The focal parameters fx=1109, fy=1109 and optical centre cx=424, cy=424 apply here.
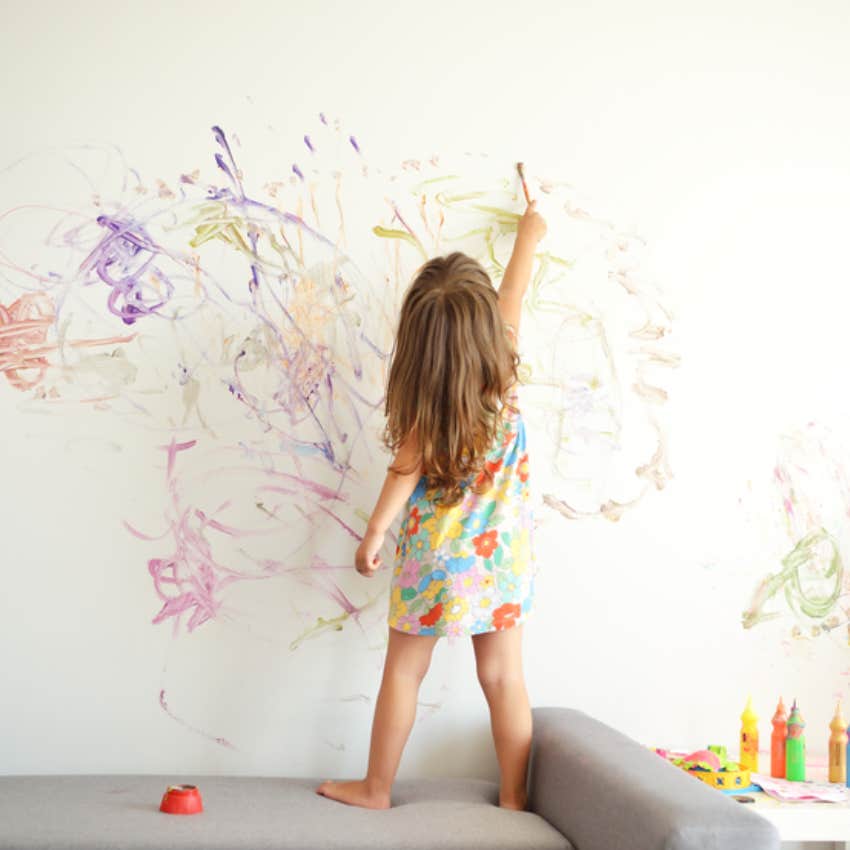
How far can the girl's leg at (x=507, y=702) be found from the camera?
2.13m

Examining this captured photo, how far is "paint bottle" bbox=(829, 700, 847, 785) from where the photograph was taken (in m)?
2.34

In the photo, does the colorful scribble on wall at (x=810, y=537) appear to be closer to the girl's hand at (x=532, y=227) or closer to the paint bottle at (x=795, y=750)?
the paint bottle at (x=795, y=750)

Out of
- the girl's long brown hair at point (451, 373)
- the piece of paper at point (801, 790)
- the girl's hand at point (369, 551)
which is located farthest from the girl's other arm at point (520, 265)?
the piece of paper at point (801, 790)

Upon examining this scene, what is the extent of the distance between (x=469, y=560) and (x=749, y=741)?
780 millimetres

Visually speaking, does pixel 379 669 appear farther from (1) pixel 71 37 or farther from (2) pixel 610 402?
(1) pixel 71 37

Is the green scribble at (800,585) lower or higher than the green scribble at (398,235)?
lower

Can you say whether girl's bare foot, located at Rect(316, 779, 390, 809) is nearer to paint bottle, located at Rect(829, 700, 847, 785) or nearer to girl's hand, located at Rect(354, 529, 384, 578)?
girl's hand, located at Rect(354, 529, 384, 578)

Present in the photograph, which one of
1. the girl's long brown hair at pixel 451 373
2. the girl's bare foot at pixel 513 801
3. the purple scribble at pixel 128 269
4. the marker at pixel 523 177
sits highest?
the marker at pixel 523 177

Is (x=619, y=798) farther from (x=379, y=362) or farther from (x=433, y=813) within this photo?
(x=379, y=362)

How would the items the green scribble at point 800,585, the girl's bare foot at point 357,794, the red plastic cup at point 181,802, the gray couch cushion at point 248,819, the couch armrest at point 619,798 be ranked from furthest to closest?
the green scribble at point 800,585 → the girl's bare foot at point 357,794 → the red plastic cup at point 181,802 → the gray couch cushion at point 248,819 → the couch armrest at point 619,798

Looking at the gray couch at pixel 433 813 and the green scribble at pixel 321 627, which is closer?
the gray couch at pixel 433 813

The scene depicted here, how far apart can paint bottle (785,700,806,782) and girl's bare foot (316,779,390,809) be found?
870 millimetres

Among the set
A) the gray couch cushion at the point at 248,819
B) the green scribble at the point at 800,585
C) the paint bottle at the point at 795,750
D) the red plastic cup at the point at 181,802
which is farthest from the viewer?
the green scribble at the point at 800,585

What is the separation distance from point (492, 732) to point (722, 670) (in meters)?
0.56
